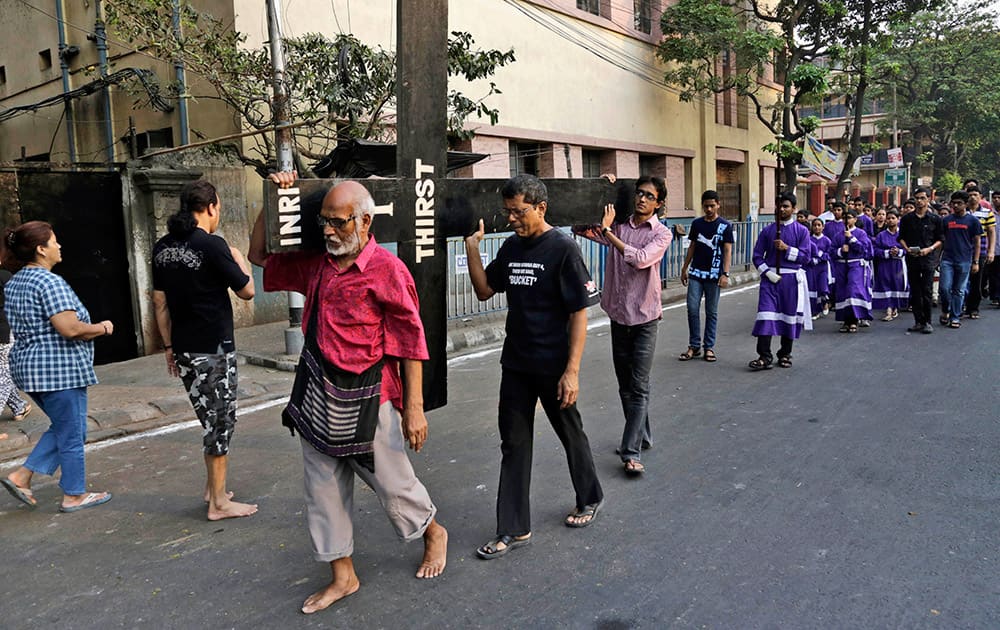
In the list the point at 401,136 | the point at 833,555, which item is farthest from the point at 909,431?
the point at 401,136

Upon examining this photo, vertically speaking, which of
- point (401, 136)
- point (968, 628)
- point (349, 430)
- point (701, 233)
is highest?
point (401, 136)

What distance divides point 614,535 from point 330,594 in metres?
1.42

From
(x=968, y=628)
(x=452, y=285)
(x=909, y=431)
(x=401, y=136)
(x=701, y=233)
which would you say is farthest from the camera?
(x=452, y=285)

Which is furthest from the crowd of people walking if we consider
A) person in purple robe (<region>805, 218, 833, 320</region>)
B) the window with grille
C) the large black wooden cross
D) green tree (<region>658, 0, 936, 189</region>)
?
green tree (<region>658, 0, 936, 189</region>)

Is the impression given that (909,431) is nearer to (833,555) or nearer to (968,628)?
(833,555)

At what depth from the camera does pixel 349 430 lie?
10.1 feet

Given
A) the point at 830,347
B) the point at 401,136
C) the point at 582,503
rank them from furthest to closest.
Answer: the point at 830,347
the point at 582,503
the point at 401,136

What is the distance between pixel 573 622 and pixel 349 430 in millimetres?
1167

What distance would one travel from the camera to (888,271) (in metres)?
11.0

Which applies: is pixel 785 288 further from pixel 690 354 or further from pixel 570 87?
pixel 570 87

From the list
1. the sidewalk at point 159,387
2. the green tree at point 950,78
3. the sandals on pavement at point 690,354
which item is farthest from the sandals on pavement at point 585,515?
the green tree at point 950,78

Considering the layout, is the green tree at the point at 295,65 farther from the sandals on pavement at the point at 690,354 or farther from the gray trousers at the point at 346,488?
the gray trousers at the point at 346,488

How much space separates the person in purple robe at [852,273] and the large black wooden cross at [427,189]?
7.72 meters

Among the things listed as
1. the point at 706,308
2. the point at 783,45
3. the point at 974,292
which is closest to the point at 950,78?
the point at 783,45
